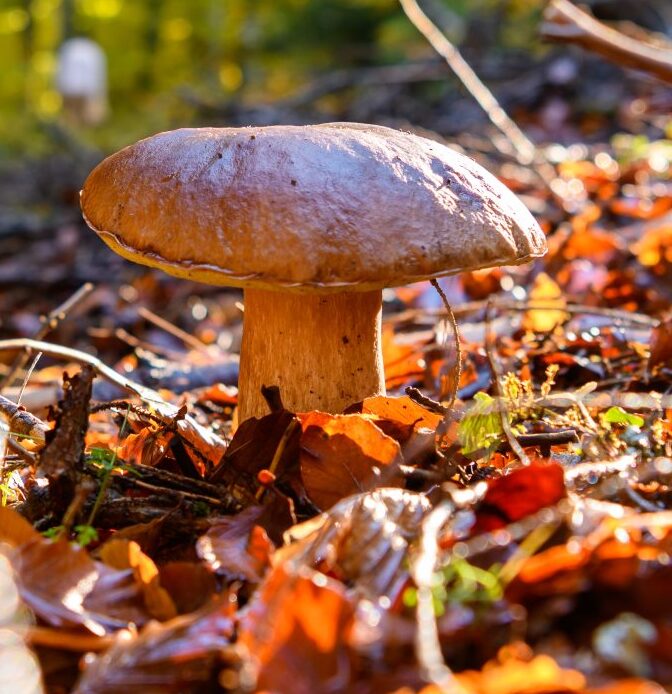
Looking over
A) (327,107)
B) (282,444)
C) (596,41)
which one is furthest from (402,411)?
(327,107)

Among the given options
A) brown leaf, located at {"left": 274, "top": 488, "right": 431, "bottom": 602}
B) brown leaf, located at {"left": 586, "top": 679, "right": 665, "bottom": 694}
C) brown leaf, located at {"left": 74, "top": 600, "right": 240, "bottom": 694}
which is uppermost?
brown leaf, located at {"left": 586, "top": 679, "right": 665, "bottom": 694}

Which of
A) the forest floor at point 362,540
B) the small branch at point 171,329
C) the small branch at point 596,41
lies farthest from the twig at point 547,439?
the small branch at point 596,41

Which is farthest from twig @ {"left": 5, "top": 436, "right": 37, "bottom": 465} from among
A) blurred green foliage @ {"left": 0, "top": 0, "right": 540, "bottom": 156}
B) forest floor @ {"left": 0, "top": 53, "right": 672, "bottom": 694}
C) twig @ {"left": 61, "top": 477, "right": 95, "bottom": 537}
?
blurred green foliage @ {"left": 0, "top": 0, "right": 540, "bottom": 156}

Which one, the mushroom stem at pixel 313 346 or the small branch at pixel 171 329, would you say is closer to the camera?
the mushroom stem at pixel 313 346

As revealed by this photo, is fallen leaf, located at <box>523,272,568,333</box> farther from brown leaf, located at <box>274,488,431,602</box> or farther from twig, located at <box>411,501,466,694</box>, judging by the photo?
twig, located at <box>411,501,466,694</box>

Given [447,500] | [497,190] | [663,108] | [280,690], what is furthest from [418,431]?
[663,108]

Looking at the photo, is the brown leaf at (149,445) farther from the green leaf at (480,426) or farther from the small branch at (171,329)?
the small branch at (171,329)
